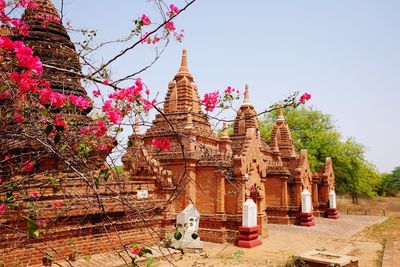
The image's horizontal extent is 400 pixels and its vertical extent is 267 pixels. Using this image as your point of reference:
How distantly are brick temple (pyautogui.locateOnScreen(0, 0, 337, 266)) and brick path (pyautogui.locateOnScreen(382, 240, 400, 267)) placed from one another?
4.60 m

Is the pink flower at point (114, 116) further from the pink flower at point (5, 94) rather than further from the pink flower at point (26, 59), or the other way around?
the pink flower at point (26, 59)

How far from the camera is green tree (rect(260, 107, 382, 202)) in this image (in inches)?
1371

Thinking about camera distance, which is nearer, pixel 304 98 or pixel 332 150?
pixel 304 98

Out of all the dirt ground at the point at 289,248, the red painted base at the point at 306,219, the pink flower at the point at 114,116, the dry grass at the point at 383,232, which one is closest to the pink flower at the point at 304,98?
the pink flower at the point at 114,116

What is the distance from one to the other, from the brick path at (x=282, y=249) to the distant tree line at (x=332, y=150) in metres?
15.5

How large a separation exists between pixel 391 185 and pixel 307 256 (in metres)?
61.7

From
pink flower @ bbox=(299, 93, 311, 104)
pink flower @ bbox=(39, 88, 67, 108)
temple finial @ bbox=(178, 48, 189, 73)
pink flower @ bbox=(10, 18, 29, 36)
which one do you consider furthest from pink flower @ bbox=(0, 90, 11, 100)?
temple finial @ bbox=(178, 48, 189, 73)

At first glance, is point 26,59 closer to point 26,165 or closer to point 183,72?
point 26,165

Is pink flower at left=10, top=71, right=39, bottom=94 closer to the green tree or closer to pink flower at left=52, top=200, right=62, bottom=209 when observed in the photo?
pink flower at left=52, top=200, right=62, bottom=209

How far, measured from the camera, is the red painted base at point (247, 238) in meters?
13.0

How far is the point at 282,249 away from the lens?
1287cm

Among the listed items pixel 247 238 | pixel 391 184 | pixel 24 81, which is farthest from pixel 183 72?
pixel 391 184

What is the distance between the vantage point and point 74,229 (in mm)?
8180

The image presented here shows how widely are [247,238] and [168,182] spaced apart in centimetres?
353
